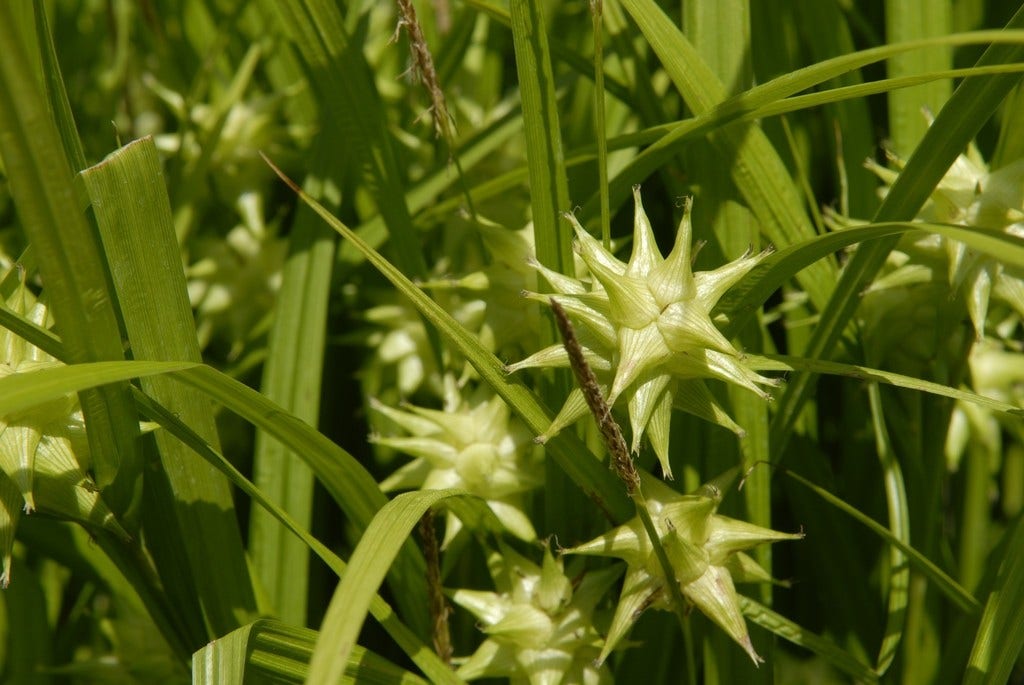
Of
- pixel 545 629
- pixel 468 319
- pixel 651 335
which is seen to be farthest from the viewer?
pixel 468 319

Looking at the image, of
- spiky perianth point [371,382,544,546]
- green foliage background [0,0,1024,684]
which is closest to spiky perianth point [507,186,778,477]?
green foliage background [0,0,1024,684]

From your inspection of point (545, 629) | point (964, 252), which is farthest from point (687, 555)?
point (964, 252)

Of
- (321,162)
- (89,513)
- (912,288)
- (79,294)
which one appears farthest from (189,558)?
(912,288)

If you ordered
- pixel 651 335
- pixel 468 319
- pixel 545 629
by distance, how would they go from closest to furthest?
pixel 651 335 → pixel 545 629 → pixel 468 319

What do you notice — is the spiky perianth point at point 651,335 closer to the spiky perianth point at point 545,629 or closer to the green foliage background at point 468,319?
the green foliage background at point 468,319

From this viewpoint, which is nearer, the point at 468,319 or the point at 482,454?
the point at 482,454

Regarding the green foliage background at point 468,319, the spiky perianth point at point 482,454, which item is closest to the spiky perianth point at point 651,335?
the green foliage background at point 468,319

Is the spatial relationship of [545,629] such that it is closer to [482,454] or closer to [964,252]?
[482,454]

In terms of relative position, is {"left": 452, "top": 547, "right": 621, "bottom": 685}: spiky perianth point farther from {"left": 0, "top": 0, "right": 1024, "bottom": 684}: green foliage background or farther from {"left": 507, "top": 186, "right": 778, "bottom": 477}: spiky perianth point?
{"left": 507, "top": 186, "right": 778, "bottom": 477}: spiky perianth point
